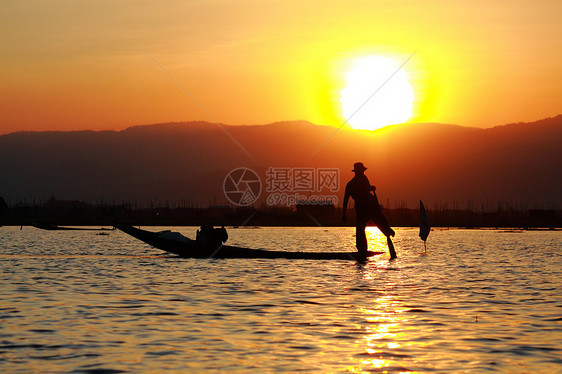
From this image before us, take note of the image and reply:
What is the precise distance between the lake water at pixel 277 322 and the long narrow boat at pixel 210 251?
4.77m

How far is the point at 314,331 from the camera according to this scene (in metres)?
15.0

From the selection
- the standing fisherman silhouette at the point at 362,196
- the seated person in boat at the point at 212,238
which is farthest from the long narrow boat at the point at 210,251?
the standing fisherman silhouette at the point at 362,196

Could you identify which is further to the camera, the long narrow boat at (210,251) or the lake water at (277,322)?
the long narrow boat at (210,251)

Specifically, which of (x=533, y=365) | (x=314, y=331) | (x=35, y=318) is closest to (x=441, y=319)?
(x=314, y=331)

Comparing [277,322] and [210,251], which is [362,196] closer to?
[210,251]

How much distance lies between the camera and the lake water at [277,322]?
12.1m

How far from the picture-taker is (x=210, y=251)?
117ft

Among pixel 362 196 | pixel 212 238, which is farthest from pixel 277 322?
pixel 212 238

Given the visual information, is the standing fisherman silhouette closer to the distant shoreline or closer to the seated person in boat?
the seated person in boat

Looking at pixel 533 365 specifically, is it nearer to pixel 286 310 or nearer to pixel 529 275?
pixel 286 310

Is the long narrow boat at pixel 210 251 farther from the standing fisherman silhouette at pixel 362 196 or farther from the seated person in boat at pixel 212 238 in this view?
the standing fisherman silhouette at pixel 362 196

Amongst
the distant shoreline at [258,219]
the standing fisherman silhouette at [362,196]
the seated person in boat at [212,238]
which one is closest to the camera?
the standing fisherman silhouette at [362,196]

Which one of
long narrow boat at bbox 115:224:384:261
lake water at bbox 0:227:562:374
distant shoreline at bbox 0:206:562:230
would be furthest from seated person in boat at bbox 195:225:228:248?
distant shoreline at bbox 0:206:562:230

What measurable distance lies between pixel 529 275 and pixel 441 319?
1518cm
